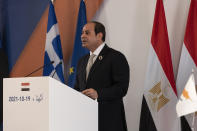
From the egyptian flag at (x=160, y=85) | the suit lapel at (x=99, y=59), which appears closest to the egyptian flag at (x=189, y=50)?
the egyptian flag at (x=160, y=85)

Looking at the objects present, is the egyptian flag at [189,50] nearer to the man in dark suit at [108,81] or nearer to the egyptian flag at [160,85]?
the egyptian flag at [160,85]

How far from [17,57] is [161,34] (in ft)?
7.07

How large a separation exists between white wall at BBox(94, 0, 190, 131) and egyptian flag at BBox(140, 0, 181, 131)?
158 mm

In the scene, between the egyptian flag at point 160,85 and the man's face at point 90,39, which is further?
the egyptian flag at point 160,85

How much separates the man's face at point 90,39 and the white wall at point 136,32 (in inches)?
36.6

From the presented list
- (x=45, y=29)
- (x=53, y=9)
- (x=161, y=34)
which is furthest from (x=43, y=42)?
(x=161, y=34)

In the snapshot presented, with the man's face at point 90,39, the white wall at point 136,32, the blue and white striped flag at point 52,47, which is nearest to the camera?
the man's face at point 90,39

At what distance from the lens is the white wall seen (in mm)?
4212

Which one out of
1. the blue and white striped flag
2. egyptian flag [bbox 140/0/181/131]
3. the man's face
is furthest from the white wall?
the man's face

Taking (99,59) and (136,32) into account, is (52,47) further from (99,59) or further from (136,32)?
(99,59)

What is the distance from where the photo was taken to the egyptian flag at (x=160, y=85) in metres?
4.01

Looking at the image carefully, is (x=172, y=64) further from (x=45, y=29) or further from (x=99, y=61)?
(x=45, y=29)

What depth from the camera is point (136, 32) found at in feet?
14.8

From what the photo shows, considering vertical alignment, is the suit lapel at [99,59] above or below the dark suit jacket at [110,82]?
above
